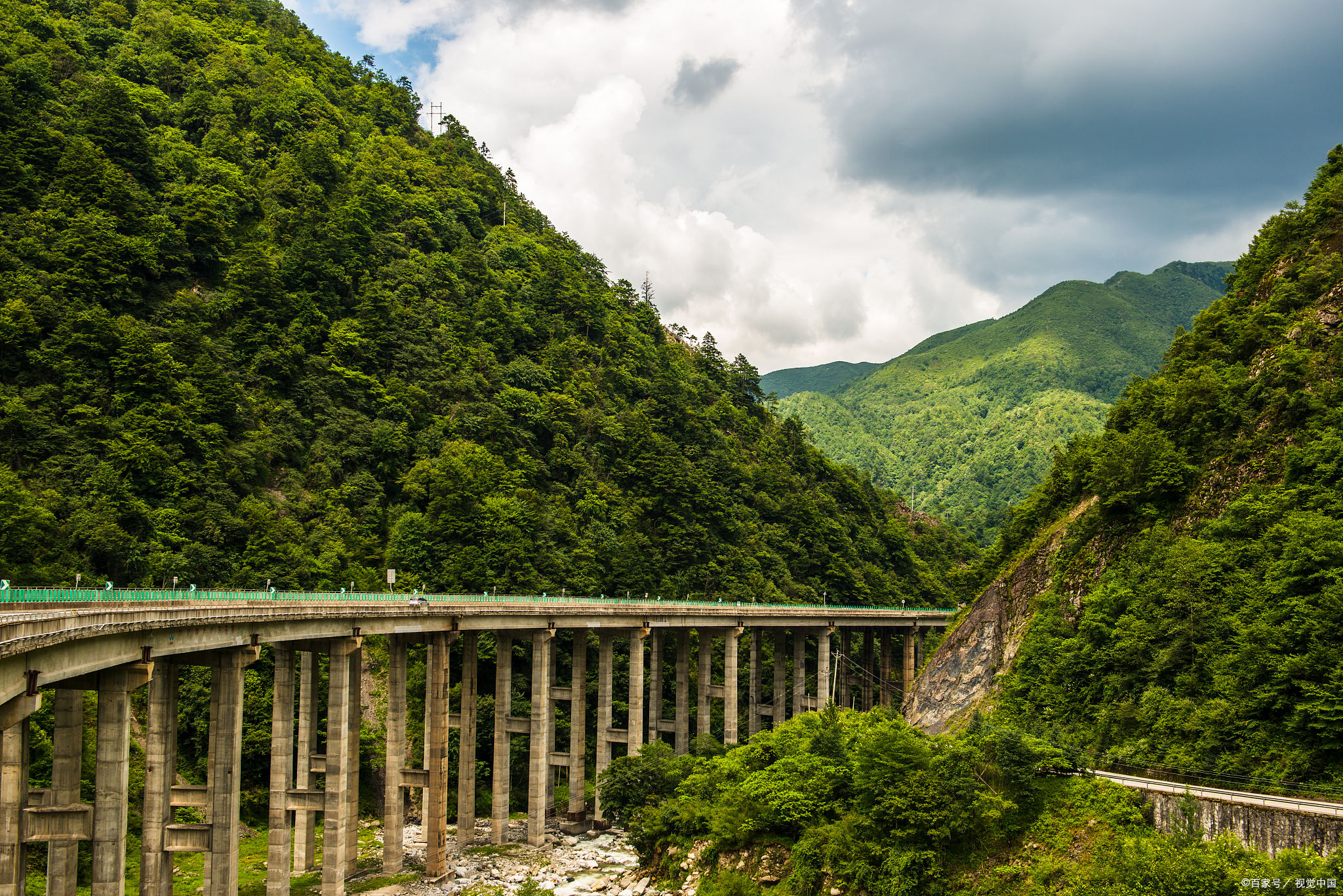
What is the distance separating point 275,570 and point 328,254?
38.8 m

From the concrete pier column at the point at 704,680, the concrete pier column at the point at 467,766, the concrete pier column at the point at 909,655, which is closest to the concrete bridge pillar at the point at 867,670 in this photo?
the concrete pier column at the point at 909,655

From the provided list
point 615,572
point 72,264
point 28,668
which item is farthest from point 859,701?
point 28,668

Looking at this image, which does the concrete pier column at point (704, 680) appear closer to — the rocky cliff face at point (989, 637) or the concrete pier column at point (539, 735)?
the rocky cliff face at point (989, 637)

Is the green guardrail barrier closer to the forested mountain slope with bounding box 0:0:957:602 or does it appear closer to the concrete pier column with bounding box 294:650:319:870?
the concrete pier column with bounding box 294:650:319:870

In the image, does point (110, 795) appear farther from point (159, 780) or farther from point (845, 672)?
point (845, 672)

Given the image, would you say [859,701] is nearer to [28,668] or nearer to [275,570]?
[275,570]

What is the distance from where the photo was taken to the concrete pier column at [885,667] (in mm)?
99188

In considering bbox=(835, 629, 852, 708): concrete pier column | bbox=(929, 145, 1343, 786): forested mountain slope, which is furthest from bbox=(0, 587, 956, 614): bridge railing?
bbox=(929, 145, 1343, 786): forested mountain slope

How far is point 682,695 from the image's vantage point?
7012 cm

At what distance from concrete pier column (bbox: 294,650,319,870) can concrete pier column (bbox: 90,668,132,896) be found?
894 inches

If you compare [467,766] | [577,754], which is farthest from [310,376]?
[577,754]

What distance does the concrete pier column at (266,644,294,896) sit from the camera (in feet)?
131

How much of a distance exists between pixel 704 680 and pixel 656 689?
4.00 m

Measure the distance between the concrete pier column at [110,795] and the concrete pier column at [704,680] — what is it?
47285 millimetres
